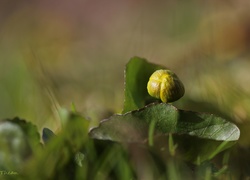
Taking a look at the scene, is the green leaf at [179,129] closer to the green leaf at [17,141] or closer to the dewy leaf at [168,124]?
the dewy leaf at [168,124]

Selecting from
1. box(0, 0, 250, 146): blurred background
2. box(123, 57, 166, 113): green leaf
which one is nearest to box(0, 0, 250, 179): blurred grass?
box(0, 0, 250, 146): blurred background

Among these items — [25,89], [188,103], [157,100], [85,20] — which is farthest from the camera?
[85,20]

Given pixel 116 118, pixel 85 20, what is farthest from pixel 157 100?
pixel 85 20

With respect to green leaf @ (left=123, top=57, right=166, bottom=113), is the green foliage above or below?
below

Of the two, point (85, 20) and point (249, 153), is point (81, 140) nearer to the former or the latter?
point (249, 153)

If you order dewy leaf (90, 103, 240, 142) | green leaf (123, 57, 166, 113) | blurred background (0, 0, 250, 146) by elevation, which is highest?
green leaf (123, 57, 166, 113)

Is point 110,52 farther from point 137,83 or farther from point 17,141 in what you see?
point 17,141

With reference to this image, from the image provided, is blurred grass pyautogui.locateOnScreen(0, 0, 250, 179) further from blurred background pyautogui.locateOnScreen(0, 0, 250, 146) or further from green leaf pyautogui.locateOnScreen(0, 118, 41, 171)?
green leaf pyautogui.locateOnScreen(0, 118, 41, 171)
